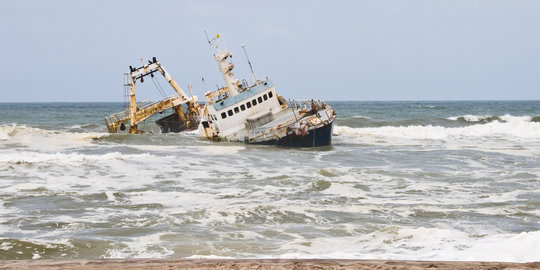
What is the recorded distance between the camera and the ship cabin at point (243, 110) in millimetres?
28719

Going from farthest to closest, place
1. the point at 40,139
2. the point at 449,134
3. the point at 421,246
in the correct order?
the point at 449,134 < the point at 40,139 < the point at 421,246

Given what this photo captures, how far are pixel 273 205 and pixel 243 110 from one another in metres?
17.5

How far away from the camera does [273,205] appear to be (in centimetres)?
1173

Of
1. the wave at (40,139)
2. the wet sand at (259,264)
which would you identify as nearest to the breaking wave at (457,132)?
the wave at (40,139)

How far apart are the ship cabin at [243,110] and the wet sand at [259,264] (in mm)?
24205

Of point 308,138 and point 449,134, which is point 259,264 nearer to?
point 308,138

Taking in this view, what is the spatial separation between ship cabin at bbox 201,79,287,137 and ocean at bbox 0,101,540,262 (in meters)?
4.66

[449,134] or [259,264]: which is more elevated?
[259,264]

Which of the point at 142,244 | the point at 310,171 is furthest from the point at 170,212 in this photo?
the point at 310,171

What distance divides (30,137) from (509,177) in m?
25.6

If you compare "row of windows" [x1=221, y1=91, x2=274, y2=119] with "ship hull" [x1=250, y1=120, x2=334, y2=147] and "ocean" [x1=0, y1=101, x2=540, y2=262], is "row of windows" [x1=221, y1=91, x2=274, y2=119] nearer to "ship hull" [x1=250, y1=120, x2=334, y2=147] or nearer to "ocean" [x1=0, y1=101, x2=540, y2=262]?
"ship hull" [x1=250, y1=120, x2=334, y2=147]

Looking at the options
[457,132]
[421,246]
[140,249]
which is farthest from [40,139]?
[421,246]

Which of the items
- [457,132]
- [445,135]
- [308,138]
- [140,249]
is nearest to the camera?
[140,249]

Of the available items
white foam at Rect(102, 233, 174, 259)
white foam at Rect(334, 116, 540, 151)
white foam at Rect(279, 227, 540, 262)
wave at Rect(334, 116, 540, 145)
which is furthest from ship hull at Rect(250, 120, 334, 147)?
white foam at Rect(102, 233, 174, 259)
